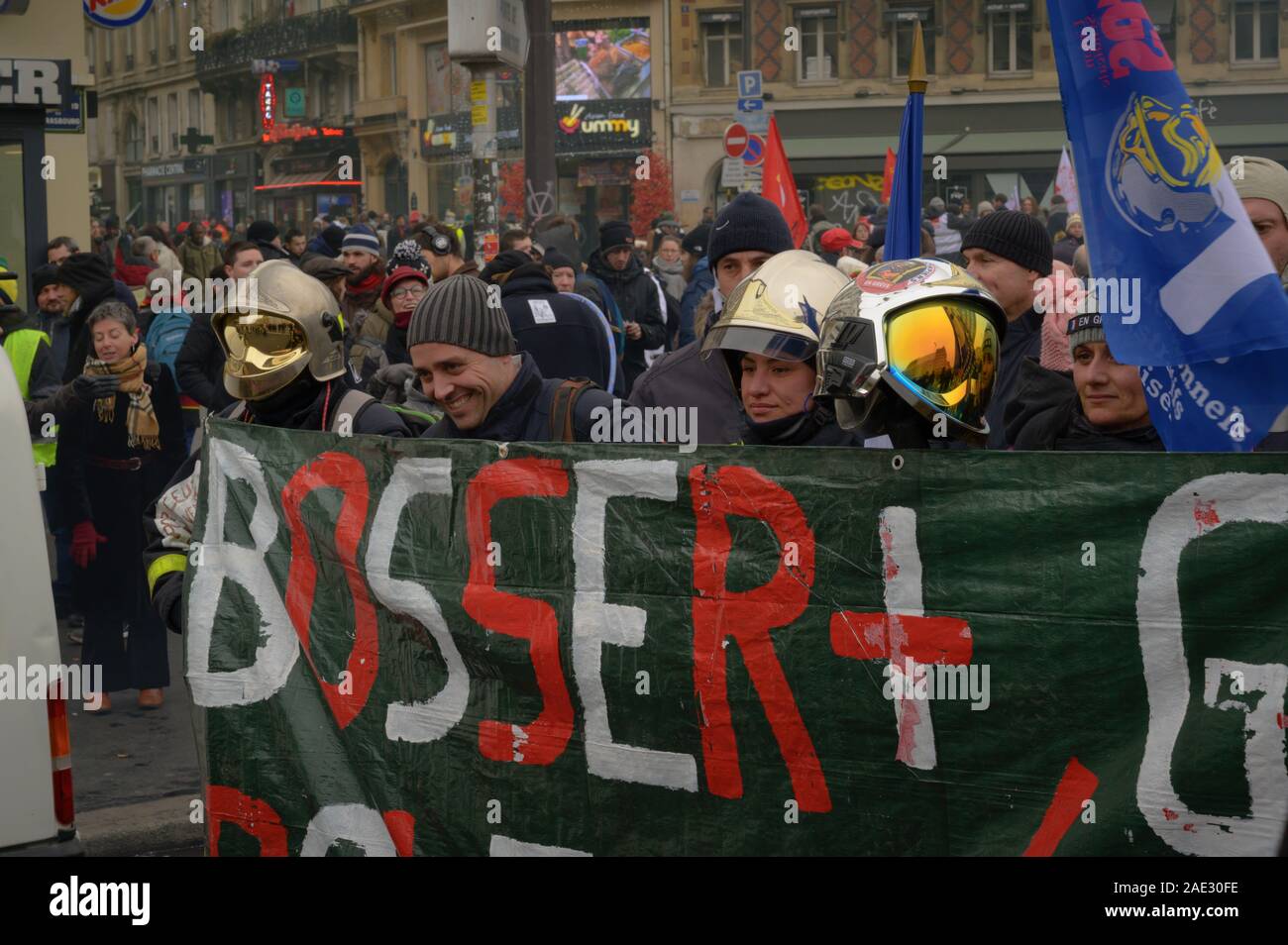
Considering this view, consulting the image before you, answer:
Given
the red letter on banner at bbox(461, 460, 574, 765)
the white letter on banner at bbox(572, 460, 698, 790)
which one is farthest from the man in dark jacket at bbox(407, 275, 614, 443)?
the white letter on banner at bbox(572, 460, 698, 790)

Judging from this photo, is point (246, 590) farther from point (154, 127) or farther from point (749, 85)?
point (154, 127)

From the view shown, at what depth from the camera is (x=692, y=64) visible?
150 feet

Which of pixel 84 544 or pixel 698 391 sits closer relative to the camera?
pixel 698 391

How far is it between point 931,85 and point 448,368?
40.6 meters

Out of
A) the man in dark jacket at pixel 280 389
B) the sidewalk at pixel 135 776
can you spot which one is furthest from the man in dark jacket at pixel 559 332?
the man in dark jacket at pixel 280 389

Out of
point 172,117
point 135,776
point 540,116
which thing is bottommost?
point 135,776

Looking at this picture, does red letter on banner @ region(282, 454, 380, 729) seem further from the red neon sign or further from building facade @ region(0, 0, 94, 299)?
the red neon sign

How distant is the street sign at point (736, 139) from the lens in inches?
606

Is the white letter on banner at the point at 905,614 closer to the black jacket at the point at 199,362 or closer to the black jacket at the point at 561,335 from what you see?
the black jacket at the point at 561,335

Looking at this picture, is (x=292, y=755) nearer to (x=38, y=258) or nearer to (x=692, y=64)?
(x=38, y=258)

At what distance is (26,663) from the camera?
3496 mm

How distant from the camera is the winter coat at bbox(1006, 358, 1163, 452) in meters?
4.06

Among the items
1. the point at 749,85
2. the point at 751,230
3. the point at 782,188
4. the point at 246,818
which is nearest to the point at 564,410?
the point at 246,818
